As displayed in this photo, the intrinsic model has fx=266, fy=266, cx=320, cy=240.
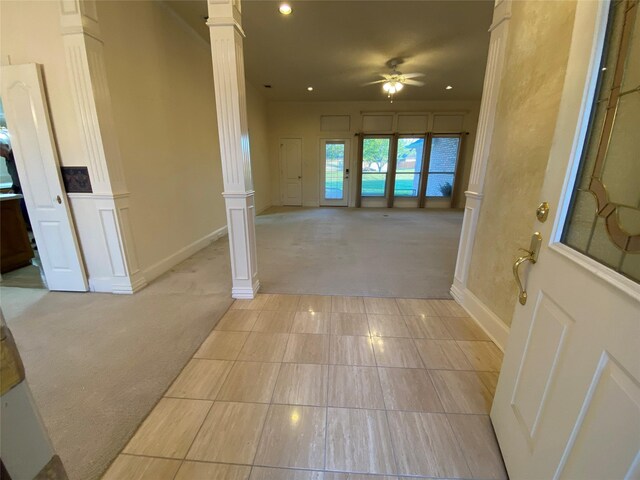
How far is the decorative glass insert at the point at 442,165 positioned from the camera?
7.78m

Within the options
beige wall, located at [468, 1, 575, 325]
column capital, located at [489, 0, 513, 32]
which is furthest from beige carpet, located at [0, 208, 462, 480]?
column capital, located at [489, 0, 513, 32]

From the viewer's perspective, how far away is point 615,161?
2.55ft

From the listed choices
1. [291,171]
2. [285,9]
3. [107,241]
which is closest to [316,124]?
[291,171]

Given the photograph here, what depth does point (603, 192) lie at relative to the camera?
795mm

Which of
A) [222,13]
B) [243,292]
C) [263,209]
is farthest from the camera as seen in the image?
[263,209]

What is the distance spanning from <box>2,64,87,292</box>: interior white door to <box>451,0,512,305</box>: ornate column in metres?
3.66

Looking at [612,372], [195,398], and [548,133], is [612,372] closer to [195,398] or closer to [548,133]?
[548,133]

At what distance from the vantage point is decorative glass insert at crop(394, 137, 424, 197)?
25.6 feet

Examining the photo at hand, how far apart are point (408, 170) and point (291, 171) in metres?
3.55

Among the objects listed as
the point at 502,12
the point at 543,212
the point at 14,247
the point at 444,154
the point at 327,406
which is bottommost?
the point at 327,406

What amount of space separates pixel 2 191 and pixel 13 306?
2.37 meters

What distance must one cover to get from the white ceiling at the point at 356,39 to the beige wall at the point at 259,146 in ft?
1.78

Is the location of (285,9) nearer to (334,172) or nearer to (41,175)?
(41,175)

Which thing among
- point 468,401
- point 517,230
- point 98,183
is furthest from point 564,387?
point 98,183
